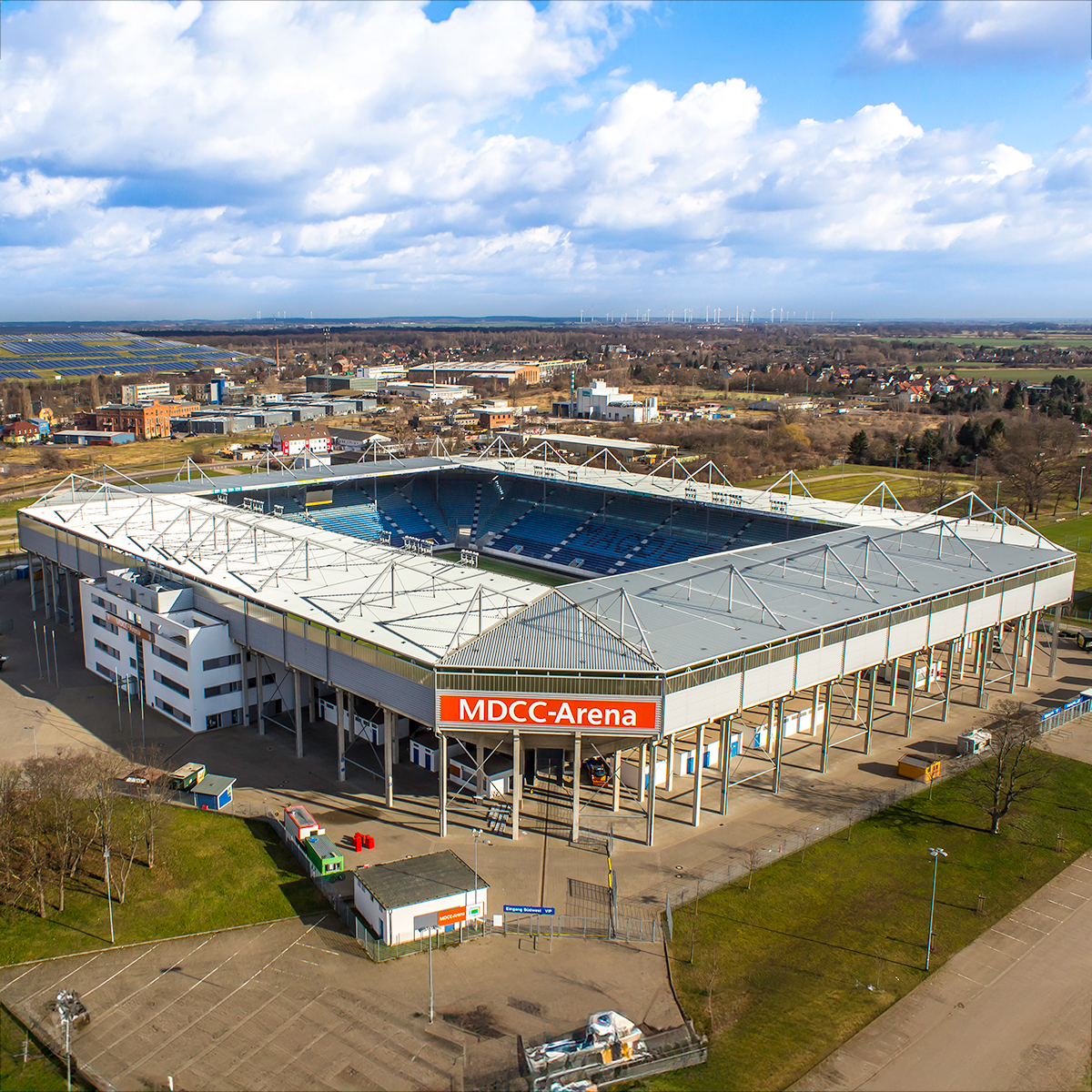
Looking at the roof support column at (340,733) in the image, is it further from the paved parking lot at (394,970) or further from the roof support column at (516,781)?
the roof support column at (516,781)

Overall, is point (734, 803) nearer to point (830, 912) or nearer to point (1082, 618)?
point (830, 912)

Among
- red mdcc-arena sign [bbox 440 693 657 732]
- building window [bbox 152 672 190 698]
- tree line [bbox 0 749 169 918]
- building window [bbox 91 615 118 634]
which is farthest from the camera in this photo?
building window [bbox 91 615 118 634]

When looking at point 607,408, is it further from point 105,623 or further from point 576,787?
point 576,787

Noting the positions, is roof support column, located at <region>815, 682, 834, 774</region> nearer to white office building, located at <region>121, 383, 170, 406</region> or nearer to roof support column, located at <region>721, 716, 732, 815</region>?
roof support column, located at <region>721, 716, 732, 815</region>

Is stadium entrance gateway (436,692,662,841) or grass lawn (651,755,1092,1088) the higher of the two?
stadium entrance gateway (436,692,662,841)

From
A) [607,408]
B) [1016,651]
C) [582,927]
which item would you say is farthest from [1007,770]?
[607,408]

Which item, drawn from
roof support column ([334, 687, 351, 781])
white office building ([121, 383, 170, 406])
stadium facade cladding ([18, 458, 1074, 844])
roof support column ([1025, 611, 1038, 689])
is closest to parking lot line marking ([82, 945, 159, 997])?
stadium facade cladding ([18, 458, 1074, 844])
